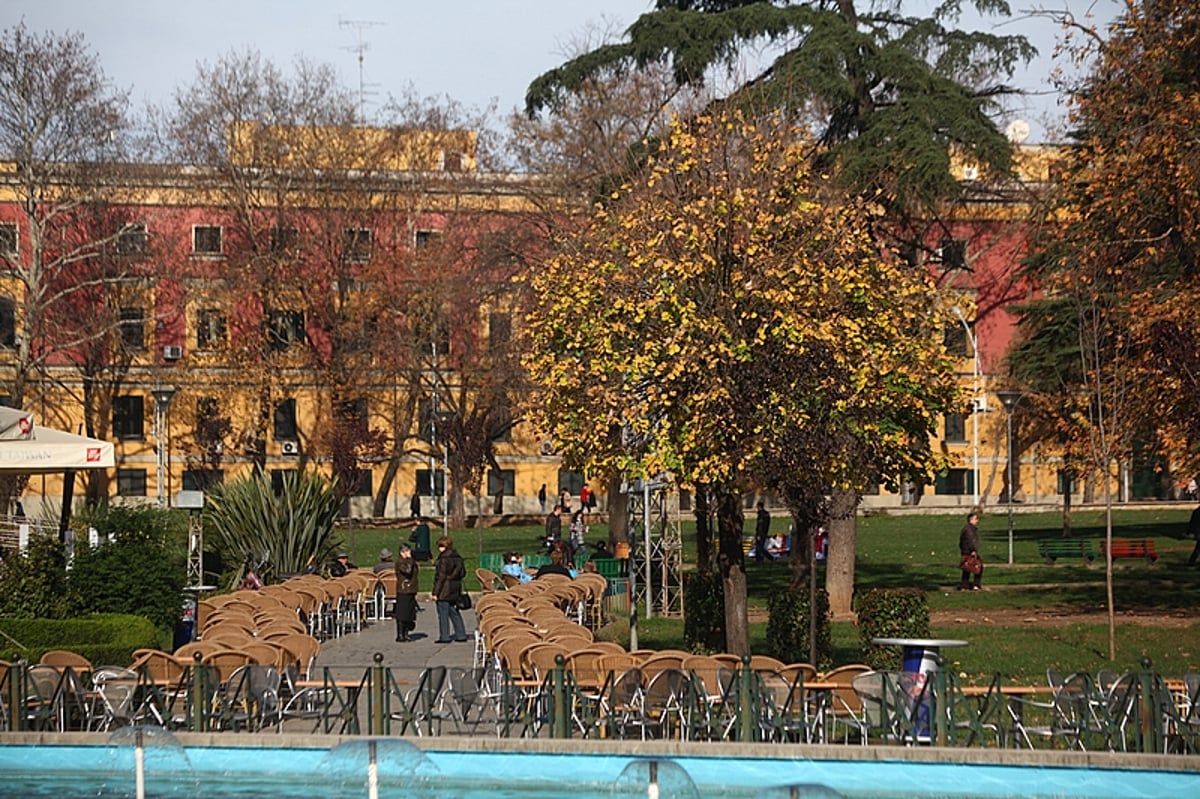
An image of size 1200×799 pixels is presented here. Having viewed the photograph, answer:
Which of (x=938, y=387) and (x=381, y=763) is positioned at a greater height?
(x=938, y=387)

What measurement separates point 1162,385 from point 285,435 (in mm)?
43317

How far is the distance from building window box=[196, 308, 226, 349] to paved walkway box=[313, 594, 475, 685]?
3045 cm

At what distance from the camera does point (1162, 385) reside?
24938 millimetres

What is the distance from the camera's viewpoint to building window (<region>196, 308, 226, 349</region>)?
5678 centimetres

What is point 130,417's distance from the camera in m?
61.4

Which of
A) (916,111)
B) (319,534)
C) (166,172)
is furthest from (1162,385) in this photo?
(166,172)

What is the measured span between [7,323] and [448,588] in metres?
41.6

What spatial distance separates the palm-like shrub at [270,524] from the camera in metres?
31.7

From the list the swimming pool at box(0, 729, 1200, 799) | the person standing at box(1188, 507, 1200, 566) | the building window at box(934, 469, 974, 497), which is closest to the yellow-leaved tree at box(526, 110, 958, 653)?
the swimming pool at box(0, 729, 1200, 799)

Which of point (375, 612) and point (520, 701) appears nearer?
point (520, 701)

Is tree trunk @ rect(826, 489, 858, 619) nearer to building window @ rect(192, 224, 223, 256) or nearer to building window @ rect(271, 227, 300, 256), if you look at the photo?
building window @ rect(271, 227, 300, 256)

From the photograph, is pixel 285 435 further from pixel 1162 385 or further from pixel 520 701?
pixel 520 701

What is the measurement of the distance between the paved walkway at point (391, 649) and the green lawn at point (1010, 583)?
9.88 feet

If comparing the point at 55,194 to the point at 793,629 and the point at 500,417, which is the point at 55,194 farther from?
the point at 793,629
